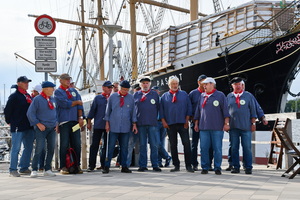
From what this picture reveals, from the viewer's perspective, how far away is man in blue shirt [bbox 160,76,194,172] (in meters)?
9.48

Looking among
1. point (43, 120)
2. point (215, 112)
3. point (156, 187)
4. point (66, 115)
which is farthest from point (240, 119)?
point (43, 120)

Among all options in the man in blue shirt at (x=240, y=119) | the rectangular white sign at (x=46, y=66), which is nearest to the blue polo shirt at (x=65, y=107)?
the rectangular white sign at (x=46, y=66)

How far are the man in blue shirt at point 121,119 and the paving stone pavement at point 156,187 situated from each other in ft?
2.57

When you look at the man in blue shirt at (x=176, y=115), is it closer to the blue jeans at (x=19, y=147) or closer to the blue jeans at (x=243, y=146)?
the blue jeans at (x=243, y=146)

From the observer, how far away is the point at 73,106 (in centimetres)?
941

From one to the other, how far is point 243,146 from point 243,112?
671mm

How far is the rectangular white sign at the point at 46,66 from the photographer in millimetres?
10039

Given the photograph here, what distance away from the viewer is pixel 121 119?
9484mm

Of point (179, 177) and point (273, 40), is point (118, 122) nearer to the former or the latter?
point (179, 177)

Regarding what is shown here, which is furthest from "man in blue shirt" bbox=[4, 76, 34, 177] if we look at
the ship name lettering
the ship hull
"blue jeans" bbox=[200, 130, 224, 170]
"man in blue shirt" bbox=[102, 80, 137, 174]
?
the ship name lettering

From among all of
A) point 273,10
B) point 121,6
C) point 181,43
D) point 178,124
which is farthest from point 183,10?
point 178,124

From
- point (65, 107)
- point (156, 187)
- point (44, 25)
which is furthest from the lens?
point (44, 25)

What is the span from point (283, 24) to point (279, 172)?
18.3 metres

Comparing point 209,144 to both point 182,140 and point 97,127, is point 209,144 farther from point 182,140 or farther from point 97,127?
point 97,127
